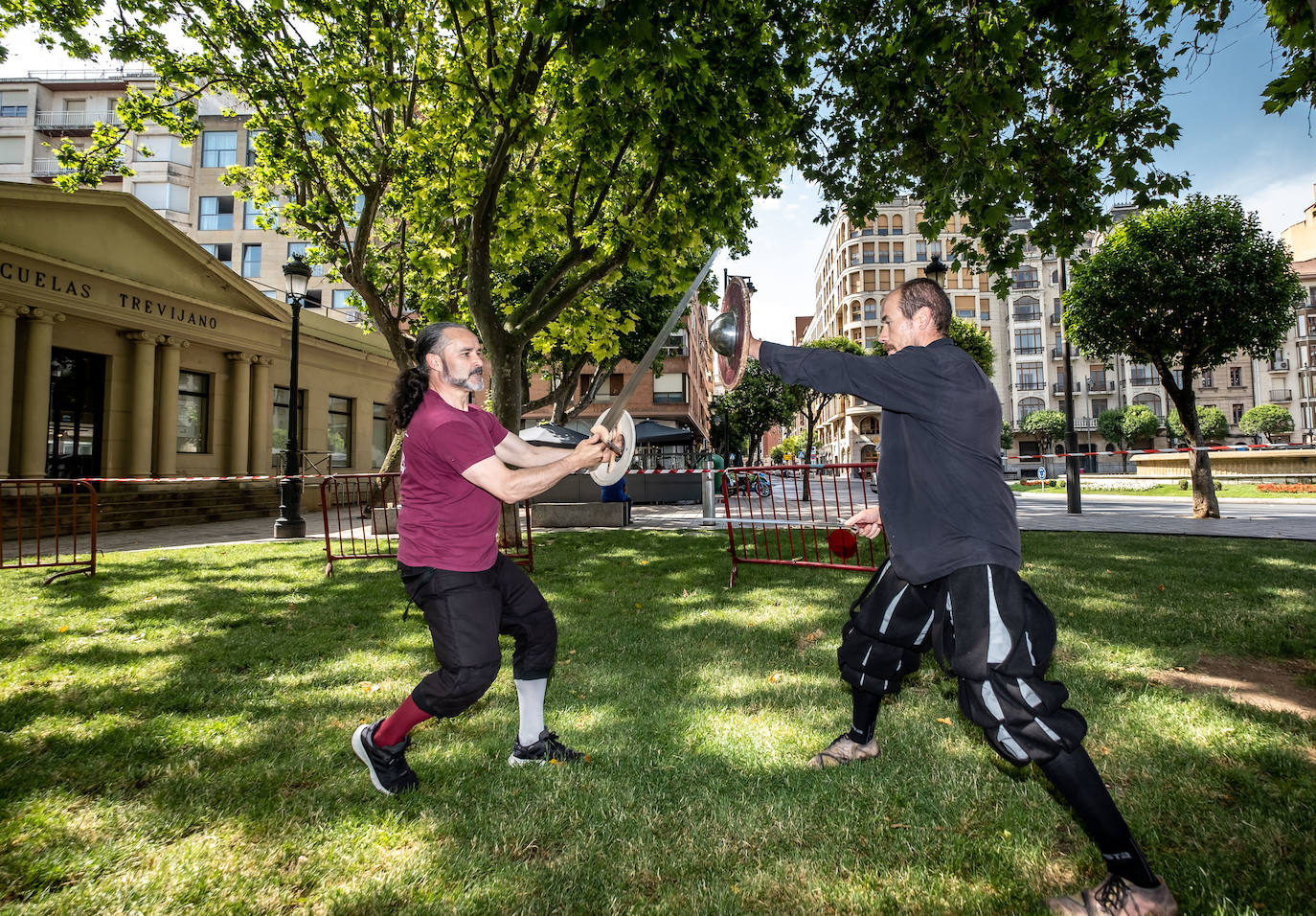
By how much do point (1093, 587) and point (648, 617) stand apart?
4.65 meters

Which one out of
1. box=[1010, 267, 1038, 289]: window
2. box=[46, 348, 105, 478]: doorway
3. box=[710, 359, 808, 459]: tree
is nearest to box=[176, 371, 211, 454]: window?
box=[46, 348, 105, 478]: doorway

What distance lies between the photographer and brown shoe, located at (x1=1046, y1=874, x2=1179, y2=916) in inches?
75.2

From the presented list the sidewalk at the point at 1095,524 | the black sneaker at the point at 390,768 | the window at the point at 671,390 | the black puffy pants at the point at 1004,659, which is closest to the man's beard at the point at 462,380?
the black sneaker at the point at 390,768

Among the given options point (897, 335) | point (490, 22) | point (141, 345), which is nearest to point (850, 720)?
point (897, 335)

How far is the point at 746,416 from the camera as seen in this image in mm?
45312

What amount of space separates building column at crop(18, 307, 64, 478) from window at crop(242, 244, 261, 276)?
24.5 metres

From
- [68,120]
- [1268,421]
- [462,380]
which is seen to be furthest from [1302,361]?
[68,120]

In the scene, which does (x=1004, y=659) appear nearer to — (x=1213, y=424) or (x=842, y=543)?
(x=842, y=543)

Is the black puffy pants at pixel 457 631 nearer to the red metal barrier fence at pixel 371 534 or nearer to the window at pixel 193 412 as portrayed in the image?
the red metal barrier fence at pixel 371 534

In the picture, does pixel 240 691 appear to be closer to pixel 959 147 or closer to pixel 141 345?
pixel 959 147

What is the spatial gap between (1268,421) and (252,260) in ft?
231

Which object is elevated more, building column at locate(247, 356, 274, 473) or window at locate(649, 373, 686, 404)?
window at locate(649, 373, 686, 404)

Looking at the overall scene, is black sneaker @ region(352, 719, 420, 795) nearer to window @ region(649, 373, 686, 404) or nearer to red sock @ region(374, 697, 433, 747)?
red sock @ region(374, 697, 433, 747)

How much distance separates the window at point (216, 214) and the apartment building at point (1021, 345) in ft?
159
